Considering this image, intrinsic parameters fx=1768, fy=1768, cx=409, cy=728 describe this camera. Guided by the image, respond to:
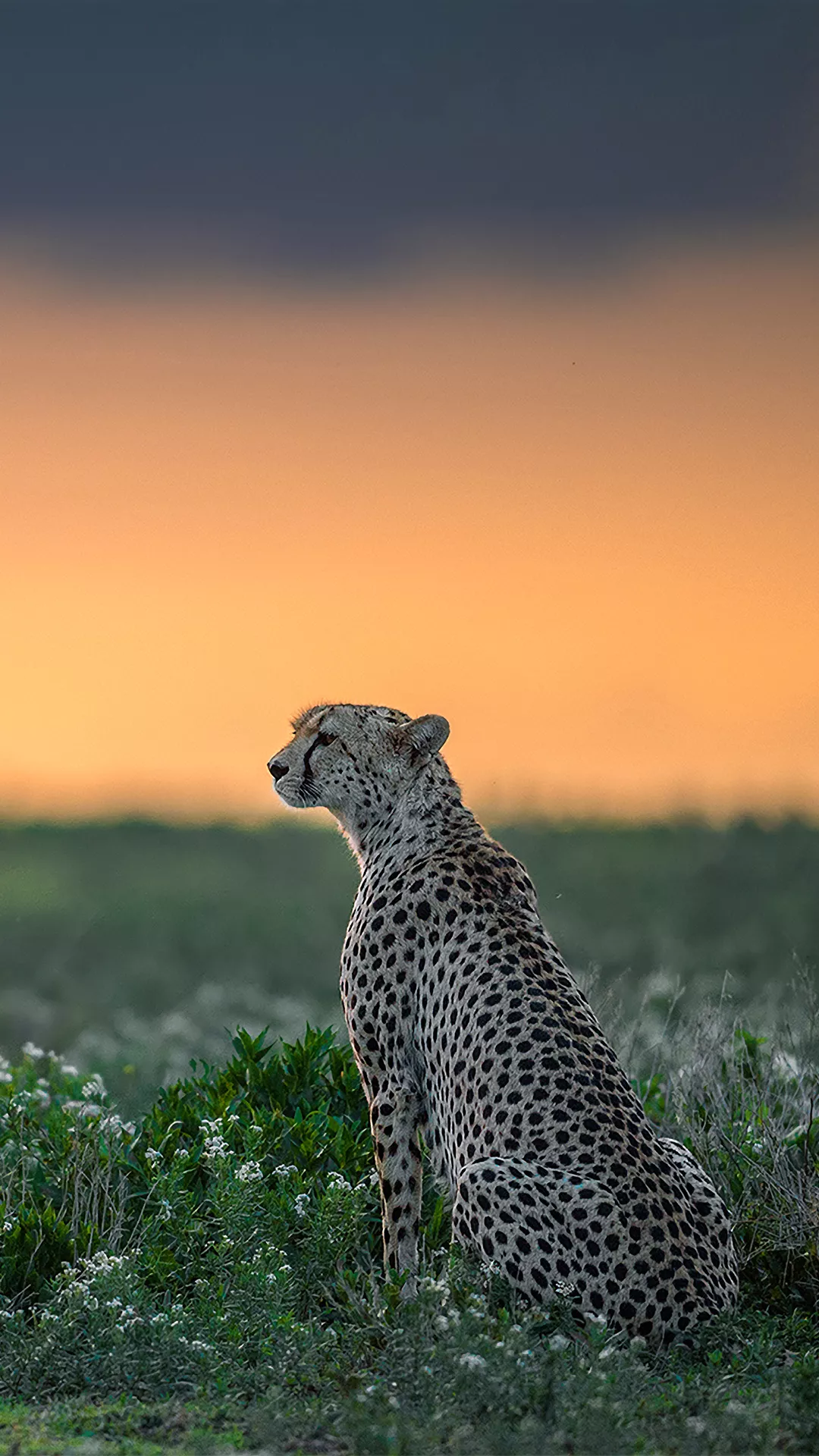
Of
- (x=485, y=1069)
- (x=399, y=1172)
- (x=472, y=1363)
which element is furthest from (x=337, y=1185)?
(x=472, y=1363)

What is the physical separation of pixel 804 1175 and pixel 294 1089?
1.92 meters

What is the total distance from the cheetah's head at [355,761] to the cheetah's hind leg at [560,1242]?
5.24ft

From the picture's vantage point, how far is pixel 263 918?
75.2 ft

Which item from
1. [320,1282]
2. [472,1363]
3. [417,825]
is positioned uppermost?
[417,825]

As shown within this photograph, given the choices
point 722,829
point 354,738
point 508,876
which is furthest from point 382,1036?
point 722,829

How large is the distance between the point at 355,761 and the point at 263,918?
56.5 feet

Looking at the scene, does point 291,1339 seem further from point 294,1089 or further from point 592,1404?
point 294,1089

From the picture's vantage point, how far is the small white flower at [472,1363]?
4133mm

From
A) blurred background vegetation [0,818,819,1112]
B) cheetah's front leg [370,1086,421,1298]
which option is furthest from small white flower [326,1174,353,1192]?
blurred background vegetation [0,818,819,1112]

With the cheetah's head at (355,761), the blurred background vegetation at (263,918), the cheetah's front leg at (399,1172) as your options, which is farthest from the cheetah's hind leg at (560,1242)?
the blurred background vegetation at (263,918)

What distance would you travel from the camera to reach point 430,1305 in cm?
454

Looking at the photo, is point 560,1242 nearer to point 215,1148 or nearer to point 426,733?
point 215,1148

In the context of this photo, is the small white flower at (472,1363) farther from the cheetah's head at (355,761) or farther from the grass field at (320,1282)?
the cheetah's head at (355,761)

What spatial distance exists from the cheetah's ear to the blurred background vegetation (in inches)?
183
